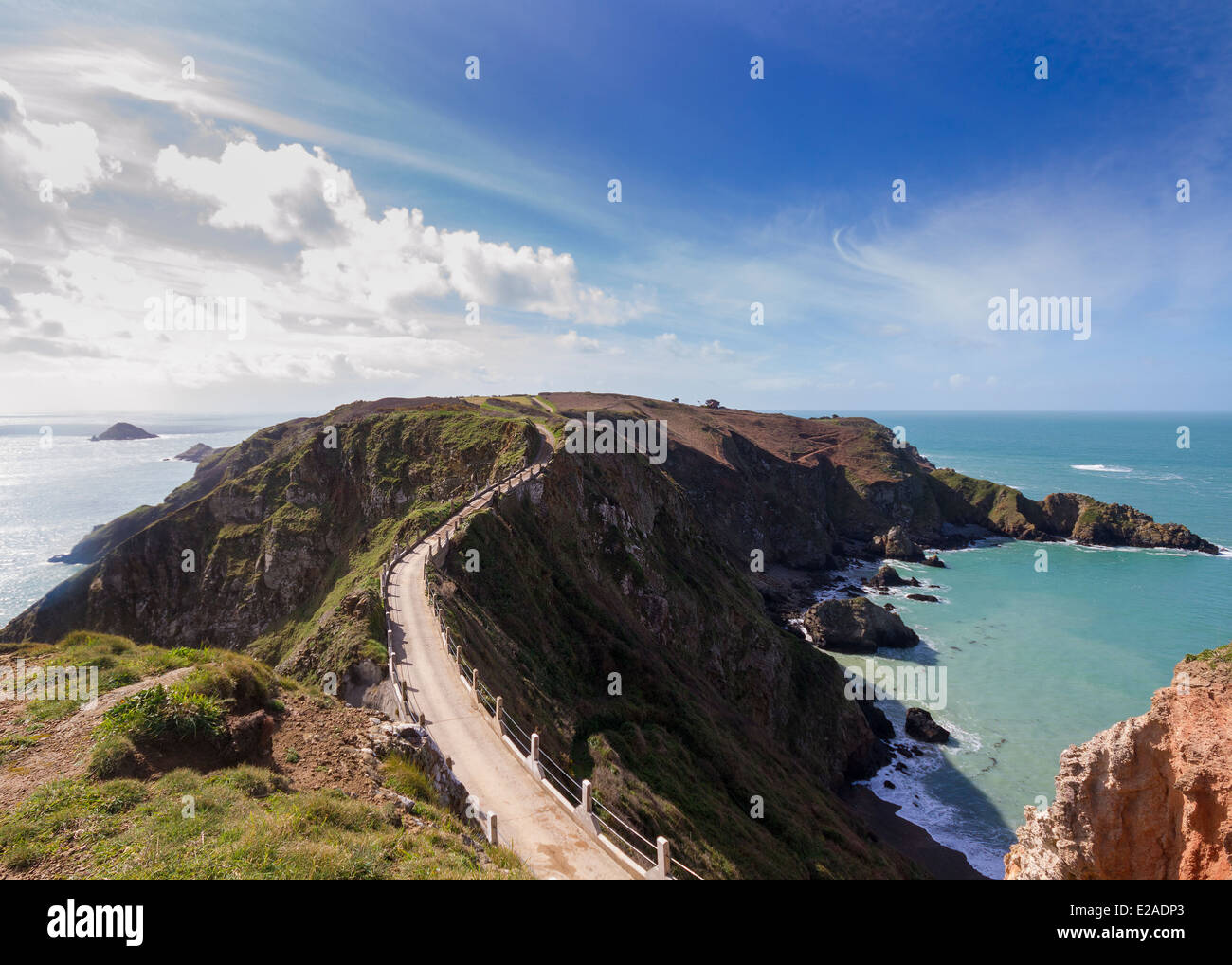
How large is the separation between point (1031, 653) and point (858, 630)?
66.0 feet

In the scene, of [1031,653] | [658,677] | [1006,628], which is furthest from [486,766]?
[1006,628]

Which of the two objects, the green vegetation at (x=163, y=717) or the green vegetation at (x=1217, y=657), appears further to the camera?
the green vegetation at (x=1217, y=657)

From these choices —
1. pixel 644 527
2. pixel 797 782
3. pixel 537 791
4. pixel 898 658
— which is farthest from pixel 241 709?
pixel 898 658

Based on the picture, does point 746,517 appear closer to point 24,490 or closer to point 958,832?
point 958,832

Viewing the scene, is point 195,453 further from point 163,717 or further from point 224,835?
point 224,835

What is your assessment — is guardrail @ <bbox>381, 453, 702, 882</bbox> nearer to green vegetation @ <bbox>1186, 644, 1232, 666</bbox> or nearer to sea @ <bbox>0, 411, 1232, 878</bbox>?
green vegetation @ <bbox>1186, 644, 1232, 666</bbox>

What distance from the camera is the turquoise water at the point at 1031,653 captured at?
39.7 meters

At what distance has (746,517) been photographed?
95375 mm

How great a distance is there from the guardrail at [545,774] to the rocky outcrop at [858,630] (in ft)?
163

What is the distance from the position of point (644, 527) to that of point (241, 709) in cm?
3525

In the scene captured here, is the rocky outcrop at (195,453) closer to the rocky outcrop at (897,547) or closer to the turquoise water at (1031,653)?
the rocky outcrop at (897,547)

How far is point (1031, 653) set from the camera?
6050cm

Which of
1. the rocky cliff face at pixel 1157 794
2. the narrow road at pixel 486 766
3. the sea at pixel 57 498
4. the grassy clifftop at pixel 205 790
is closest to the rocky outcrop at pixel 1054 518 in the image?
the rocky cliff face at pixel 1157 794

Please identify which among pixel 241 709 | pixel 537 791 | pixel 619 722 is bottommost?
pixel 619 722
